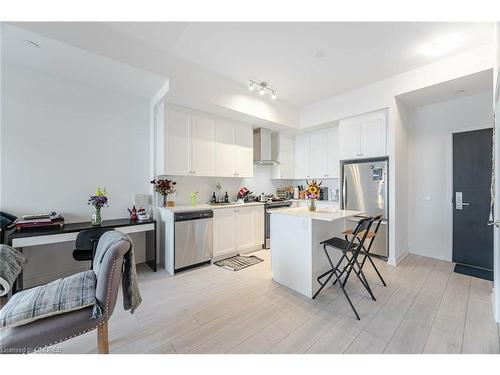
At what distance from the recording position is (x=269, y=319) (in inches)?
79.0

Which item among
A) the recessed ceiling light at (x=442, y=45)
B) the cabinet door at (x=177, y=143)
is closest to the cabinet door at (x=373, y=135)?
the recessed ceiling light at (x=442, y=45)

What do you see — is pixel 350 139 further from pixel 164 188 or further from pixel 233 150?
pixel 164 188

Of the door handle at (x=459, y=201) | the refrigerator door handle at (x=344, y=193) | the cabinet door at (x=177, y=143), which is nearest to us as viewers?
the cabinet door at (x=177, y=143)

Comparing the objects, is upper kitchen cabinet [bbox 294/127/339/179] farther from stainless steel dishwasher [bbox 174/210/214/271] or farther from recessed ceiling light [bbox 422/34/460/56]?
stainless steel dishwasher [bbox 174/210/214/271]

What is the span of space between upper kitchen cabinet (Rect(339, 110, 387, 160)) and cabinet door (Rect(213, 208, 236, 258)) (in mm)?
2418

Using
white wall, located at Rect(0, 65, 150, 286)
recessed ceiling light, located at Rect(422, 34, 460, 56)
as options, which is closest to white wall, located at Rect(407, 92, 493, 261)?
recessed ceiling light, located at Rect(422, 34, 460, 56)

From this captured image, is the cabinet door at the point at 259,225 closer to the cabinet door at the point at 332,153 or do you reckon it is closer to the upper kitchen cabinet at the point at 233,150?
the upper kitchen cabinet at the point at 233,150

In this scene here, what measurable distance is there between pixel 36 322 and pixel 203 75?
10.5 feet

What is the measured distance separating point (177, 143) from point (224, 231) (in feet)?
5.44

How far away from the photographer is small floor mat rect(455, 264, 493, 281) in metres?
2.88

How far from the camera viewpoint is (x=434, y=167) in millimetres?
3621

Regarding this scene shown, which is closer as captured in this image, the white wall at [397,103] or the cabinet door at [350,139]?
the white wall at [397,103]

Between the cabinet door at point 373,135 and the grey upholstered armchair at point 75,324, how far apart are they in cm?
378

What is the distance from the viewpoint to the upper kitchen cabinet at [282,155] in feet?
16.4
